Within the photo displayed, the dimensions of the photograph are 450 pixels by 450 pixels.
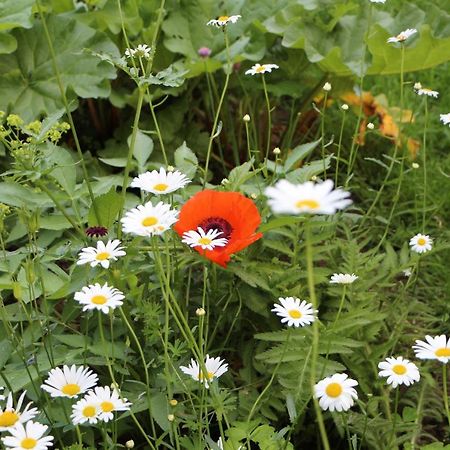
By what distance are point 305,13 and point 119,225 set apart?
103 cm

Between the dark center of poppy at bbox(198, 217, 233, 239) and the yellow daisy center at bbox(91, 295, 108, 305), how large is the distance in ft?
1.20

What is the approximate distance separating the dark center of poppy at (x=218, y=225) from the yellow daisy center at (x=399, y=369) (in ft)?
1.21

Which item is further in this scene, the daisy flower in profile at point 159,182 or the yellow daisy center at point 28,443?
the daisy flower in profile at point 159,182

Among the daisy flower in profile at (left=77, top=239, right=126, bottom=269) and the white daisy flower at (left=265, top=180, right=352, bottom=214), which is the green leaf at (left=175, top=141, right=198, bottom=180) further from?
the white daisy flower at (left=265, top=180, right=352, bottom=214)

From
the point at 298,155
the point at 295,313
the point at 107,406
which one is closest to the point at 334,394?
the point at 295,313

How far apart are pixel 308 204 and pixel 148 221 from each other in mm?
410

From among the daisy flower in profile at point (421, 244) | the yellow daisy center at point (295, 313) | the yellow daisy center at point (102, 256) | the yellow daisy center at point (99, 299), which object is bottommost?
the yellow daisy center at point (99, 299)

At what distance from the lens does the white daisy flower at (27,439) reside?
945mm

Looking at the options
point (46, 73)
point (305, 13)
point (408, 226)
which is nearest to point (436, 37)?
point (305, 13)

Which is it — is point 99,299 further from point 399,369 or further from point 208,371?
point 399,369

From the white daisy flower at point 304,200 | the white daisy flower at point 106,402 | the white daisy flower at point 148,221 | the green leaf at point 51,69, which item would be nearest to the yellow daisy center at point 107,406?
the white daisy flower at point 106,402

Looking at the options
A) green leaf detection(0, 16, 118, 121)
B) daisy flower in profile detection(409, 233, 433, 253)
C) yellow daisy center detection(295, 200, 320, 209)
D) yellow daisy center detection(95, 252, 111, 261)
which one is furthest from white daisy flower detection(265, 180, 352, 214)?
green leaf detection(0, 16, 118, 121)

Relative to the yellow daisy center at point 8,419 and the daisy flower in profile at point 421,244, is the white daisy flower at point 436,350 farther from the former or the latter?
the yellow daisy center at point 8,419

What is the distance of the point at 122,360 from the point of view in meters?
1.31
